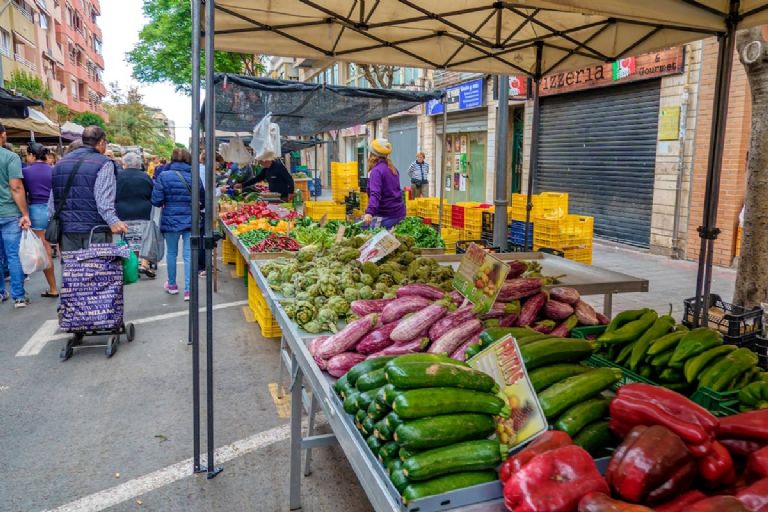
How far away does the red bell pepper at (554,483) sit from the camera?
1.46 m

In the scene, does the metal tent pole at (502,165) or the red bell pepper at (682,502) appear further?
the metal tent pole at (502,165)

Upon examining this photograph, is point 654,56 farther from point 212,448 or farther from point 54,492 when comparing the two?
point 54,492

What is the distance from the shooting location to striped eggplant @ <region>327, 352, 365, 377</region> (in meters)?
2.69

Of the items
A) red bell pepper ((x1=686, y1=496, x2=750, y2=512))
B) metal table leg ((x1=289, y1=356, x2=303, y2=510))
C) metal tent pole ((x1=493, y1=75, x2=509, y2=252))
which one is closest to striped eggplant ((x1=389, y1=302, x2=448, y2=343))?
metal table leg ((x1=289, y1=356, x2=303, y2=510))

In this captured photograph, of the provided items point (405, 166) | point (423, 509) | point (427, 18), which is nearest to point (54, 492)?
point (423, 509)

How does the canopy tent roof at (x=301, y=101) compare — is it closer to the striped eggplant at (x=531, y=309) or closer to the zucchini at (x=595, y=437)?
the striped eggplant at (x=531, y=309)

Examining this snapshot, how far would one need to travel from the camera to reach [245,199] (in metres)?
12.3

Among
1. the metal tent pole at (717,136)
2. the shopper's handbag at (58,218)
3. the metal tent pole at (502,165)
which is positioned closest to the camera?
the metal tent pole at (717,136)

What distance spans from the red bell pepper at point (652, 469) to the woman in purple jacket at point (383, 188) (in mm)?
5812

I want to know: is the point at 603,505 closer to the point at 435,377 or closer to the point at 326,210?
the point at 435,377

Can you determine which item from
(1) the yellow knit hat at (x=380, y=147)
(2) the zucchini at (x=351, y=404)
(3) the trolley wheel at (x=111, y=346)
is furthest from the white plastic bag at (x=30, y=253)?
(2) the zucchini at (x=351, y=404)

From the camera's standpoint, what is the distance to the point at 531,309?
3117 mm

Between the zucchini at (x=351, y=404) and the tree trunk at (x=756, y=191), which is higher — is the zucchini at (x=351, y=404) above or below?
below

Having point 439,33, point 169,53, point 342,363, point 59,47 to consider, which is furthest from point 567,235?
point 59,47
